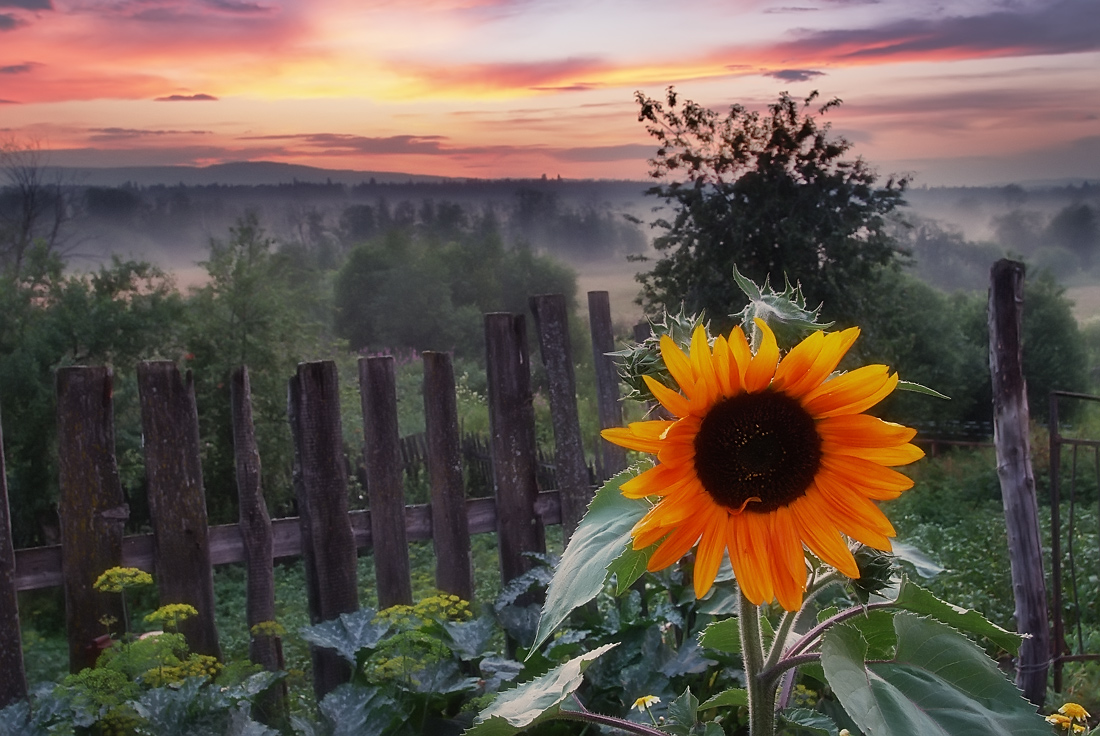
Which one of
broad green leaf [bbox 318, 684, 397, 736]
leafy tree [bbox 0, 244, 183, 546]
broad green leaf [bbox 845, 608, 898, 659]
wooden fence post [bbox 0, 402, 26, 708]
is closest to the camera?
broad green leaf [bbox 845, 608, 898, 659]

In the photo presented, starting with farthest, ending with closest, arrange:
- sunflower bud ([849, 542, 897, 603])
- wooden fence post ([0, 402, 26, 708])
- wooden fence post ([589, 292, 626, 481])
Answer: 1. wooden fence post ([589, 292, 626, 481])
2. wooden fence post ([0, 402, 26, 708])
3. sunflower bud ([849, 542, 897, 603])

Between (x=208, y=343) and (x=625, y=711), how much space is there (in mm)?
6806

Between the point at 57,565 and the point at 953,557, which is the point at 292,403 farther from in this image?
the point at 953,557

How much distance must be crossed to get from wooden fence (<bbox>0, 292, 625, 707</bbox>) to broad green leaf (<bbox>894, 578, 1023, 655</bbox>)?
270cm

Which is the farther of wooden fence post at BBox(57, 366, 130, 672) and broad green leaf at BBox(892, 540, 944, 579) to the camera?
wooden fence post at BBox(57, 366, 130, 672)

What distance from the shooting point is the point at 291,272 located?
971 centimetres

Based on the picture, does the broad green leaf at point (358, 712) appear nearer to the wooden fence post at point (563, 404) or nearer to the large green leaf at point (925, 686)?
the wooden fence post at point (563, 404)

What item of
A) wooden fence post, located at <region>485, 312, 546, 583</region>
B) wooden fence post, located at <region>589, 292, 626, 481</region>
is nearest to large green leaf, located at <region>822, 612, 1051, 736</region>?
wooden fence post, located at <region>485, 312, 546, 583</region>

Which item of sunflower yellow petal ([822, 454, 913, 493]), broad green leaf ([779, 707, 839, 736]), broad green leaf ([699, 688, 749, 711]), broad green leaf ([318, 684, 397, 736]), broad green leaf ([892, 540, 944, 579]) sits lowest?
broad green leaf ([318, 684, 397, 736])

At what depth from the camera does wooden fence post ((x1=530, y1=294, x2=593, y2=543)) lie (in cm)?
404

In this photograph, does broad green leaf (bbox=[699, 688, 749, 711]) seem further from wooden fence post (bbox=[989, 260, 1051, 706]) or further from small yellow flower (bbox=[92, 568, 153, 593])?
wooden fence post (bbox=[989, 260, 1051, 706])

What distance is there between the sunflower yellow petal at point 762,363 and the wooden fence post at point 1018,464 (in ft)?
8.97

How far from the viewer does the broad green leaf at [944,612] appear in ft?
3.22

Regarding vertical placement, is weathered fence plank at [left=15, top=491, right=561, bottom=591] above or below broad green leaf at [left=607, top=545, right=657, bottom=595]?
below
